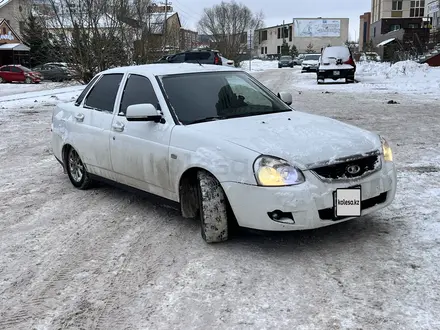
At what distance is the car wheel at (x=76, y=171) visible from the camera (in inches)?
245

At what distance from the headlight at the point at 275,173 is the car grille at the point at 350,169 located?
16cm

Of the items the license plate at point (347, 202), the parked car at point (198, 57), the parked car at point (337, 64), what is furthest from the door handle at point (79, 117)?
the parked car at point (198, 57)

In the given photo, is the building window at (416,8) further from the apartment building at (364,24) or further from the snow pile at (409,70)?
the snow pile at (409,70)

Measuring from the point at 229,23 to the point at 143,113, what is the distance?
2962 inches

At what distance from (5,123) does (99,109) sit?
27.6 ft

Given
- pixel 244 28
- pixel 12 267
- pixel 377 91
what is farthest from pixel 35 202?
pixel 244 28

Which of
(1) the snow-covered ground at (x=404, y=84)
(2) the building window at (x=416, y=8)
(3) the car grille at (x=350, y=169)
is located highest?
(2) the building window at (x=416, y=8)

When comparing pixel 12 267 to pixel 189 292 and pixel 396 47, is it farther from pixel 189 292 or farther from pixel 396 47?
pixel 396 47

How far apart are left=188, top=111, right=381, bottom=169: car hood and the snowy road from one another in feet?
2.65

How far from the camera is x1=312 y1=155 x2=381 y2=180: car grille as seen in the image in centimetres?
392

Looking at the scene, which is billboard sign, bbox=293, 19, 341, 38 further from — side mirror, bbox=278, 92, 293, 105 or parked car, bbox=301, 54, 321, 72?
side mirror, bbox=278, 92, 293, 105

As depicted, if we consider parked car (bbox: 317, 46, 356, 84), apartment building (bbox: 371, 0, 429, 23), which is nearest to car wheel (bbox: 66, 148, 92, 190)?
parked car (bbox: 317, 46, 356, 84)

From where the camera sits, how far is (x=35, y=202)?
19.3 feet

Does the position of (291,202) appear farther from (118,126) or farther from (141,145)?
(118,126)
